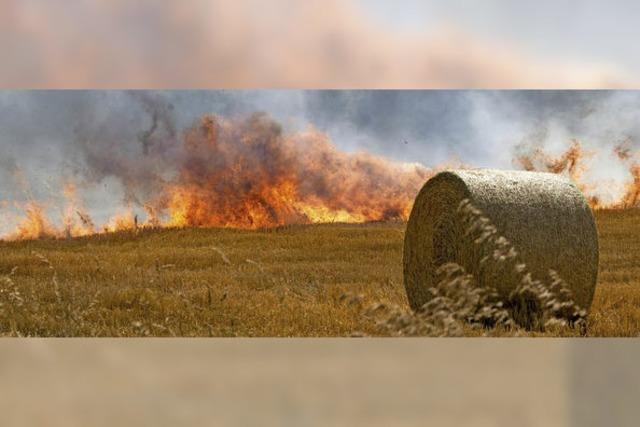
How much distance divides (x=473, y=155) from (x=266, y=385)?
7450mm

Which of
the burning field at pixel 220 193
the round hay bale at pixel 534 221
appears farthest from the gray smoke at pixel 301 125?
the round hay bale at pixel 534 221

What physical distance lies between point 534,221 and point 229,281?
3.62 meters

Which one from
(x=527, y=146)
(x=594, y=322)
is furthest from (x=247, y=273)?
(x=594, y=322)

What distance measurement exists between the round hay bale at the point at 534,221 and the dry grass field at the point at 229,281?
387mm

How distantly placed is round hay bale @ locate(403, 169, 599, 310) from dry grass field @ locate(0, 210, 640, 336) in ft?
1.27

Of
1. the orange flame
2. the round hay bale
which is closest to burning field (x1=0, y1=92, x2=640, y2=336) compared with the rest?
the orange flame

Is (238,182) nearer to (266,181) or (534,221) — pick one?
(266,181)

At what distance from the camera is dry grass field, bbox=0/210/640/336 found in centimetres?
493

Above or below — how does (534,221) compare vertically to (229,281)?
above

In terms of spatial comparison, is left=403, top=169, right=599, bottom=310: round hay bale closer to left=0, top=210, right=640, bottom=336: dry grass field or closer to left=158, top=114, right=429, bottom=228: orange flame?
left=0, top=210, right=640, bottom=336: dry grass field

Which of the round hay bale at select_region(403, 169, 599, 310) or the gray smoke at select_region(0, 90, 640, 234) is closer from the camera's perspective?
the round hay bale at select_region(403, 169, 599, 310)

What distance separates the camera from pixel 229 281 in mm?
7699

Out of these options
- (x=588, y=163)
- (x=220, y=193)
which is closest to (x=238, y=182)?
(x=220, y=193)

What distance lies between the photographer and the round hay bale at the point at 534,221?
4805 millimetres
